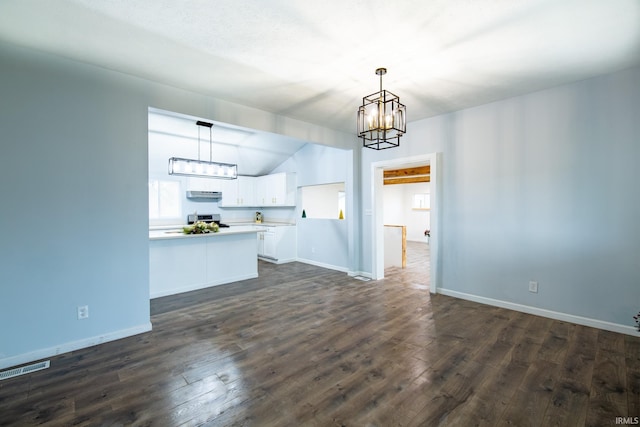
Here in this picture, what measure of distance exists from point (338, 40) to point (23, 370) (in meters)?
3.83

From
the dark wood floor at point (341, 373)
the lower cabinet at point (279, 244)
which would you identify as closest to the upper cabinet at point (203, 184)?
the lower cabinet at point (279, 244)

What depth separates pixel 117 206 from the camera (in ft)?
9.58

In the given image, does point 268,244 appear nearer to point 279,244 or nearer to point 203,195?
point 279,244

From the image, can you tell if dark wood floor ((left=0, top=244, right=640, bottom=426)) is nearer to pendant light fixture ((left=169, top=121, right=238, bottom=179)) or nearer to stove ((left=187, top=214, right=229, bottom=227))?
pendant light fixture ((left=169, top=121, right=238, bottom=179))

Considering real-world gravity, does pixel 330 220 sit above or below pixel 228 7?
below

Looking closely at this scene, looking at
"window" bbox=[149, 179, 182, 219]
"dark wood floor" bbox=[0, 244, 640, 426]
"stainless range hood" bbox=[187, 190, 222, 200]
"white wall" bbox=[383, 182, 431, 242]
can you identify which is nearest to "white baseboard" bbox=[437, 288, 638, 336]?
"dark wood floor" bbox=[0, 244, 640, 426]

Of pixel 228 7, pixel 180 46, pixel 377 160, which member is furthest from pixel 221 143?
pixel 228 7

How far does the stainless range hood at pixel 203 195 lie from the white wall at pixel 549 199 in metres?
5.07

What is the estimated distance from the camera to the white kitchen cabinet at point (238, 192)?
284 inches

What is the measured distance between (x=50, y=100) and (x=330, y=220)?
15.4 ft

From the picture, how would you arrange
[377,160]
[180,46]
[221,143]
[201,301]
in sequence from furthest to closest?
[221,143] → [377,160] → [201,301] → [180,46]

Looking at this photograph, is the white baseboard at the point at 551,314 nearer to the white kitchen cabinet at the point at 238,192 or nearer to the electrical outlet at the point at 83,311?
the electrical outlet at the point at 83,311

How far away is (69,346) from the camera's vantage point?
2664mm

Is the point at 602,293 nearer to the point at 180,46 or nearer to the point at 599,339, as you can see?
the point at 599,339
